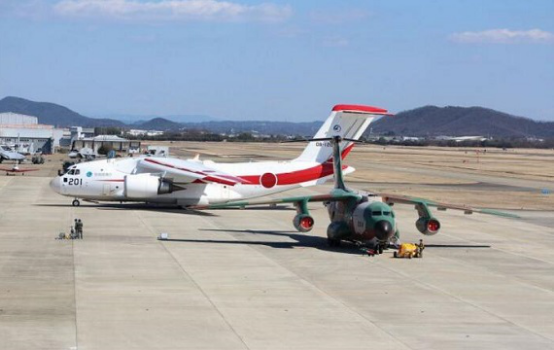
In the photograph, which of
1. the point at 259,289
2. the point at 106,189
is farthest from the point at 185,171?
the point at 259,289

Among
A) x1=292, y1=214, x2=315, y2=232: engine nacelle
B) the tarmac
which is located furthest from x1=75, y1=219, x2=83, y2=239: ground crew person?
x1=292, y1=214, x2=315, y2=232: engine nacelle

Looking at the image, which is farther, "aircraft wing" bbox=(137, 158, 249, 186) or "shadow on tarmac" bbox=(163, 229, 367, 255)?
"aircraft wing" bbox=(137, 158, 249, 186)

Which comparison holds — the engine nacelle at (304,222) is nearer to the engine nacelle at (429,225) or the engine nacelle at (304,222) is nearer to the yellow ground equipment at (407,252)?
the yellow ground equipment at (407,252)

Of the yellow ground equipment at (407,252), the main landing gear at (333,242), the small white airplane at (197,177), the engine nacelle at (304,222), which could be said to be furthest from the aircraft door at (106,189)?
the yellow ground equipment at (407,252)

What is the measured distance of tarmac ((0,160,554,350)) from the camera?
19.9m

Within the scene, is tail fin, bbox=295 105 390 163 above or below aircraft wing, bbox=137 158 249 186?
above

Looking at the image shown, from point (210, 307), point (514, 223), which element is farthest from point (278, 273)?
point (514, 223)

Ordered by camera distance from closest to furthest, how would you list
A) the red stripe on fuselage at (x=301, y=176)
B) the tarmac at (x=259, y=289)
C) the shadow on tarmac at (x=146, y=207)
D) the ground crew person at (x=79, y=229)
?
the tarmac at (x=259, y=289)
the ground crew person at (x=79, y=229)
the shadow on tarmac at (x=146, y=207)
the red stripe on fuselage at (x=301, y=176)

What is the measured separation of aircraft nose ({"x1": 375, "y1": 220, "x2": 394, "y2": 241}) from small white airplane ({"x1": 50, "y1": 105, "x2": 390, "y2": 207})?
16.7 metres

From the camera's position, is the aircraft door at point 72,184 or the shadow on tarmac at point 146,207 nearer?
the shadow on tarmac at point 146,207

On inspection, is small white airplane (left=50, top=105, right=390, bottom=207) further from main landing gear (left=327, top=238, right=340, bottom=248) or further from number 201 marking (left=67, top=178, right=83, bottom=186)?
main landing gear (left=327, top=238, right=340, bottom=248)

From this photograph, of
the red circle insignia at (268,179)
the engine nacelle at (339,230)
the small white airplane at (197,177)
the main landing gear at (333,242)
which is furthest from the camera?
the red circle insignia at (268,179)

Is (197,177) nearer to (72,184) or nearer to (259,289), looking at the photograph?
(72,184)

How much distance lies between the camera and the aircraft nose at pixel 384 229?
32.0 m
